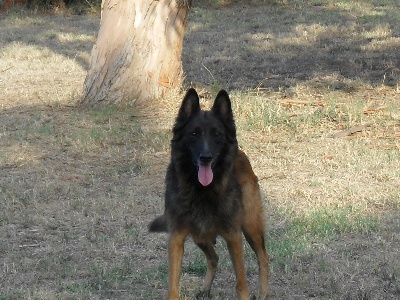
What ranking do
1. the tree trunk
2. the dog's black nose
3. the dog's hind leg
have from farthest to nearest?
1. the tree trunk
2. the dog's hind leg
3. the dog's black nose

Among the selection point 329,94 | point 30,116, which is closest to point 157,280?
point 30,116

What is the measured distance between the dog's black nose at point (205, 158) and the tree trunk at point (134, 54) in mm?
6645

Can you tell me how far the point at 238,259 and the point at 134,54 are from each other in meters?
6.86

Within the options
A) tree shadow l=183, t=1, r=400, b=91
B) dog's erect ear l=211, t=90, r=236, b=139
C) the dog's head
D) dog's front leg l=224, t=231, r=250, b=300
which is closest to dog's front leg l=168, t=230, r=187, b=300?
dog's front leg l=224, t=231, r=250, b=300

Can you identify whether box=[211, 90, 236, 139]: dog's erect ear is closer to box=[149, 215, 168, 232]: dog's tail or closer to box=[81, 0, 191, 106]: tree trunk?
box=[149, 215, 168, 232]: dog's tail

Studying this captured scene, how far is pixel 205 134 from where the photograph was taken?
554 cm

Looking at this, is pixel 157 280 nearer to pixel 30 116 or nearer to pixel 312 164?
pixel 312 164

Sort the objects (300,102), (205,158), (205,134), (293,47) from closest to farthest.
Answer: (205,158) < (205,134) < (300,102) < (293,47)

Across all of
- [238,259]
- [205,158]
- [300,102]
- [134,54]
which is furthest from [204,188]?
[134,54]

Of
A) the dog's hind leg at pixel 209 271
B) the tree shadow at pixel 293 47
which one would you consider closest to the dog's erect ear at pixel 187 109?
the dog's hind leg at pixel 209 271

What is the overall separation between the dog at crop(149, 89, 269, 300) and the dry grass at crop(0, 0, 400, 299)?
1.83 feet

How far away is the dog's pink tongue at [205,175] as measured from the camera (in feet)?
17.9

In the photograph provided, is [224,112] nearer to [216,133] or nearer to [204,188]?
[216,133]

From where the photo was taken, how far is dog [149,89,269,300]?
5.50 metres
